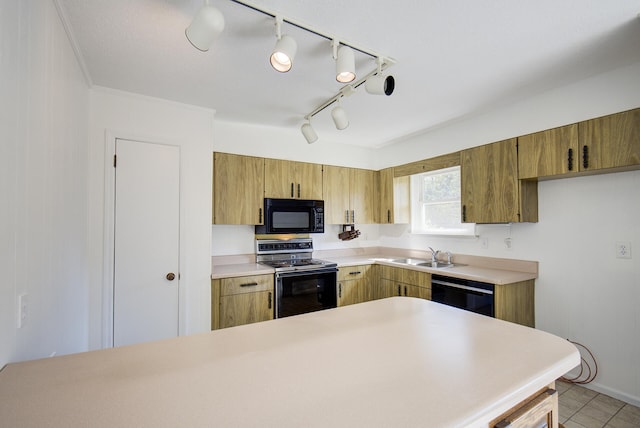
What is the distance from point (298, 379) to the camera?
812 mm

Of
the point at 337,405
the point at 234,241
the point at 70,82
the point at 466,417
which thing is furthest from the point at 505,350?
the point at 234,241

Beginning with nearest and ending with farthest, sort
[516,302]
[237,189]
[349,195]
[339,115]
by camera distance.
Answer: [339,115] → [516,302] → [237,189] → [349,195]

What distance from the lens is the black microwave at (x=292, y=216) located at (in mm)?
3156

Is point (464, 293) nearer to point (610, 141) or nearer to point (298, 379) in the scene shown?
point (610, 141)

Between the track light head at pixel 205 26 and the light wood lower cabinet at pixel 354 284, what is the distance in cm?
261

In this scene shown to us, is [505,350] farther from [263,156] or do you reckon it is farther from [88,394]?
[263,156]

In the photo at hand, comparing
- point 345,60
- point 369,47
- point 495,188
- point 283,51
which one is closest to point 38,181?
point 283,51

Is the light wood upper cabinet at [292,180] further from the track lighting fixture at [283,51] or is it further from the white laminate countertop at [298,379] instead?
the white laminate countertop at [298,379]

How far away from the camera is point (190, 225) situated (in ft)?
8.39

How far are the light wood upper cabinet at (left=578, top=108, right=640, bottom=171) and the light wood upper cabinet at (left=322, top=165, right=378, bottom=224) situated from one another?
7.40ft

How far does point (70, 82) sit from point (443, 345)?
7.77 ft

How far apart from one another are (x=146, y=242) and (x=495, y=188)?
10.1 feet

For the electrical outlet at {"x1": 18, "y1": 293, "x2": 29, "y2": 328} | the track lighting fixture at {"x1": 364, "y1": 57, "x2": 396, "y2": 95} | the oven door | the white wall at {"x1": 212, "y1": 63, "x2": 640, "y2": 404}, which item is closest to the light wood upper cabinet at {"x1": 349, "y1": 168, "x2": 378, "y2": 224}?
the oven door

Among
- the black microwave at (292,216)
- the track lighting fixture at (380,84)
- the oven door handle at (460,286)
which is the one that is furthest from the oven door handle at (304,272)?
the track lighting fixture at (380,84)
